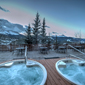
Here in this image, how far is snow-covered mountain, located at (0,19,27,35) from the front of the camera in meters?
12.5

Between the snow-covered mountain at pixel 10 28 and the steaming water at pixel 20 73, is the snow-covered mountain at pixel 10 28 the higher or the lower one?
the higher one

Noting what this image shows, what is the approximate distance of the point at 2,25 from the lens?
42.6 ft

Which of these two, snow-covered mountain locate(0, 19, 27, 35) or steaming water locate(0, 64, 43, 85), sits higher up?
snow-covered mountain locate(0, 19, 27, 35)

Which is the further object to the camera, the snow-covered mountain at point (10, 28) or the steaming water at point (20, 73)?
the snow-covered mountain at point (10, 28)

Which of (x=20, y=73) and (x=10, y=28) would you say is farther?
(x=10, y=28)

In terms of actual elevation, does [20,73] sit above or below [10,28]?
below

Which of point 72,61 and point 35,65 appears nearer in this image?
point 35,65

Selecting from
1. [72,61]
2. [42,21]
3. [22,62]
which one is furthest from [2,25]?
[72,61]

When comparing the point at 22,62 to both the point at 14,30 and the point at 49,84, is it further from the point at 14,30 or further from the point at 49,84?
the point at 14,30

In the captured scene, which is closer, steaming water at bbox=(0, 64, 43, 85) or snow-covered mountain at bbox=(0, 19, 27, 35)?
steaming water at bbox=(0, 64, 43, 85)

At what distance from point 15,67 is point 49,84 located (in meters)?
2.46

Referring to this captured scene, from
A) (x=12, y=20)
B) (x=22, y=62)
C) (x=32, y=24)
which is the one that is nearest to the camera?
(x=22, y=62)

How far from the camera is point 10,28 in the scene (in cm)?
1389

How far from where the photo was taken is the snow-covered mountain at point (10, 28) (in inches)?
493
